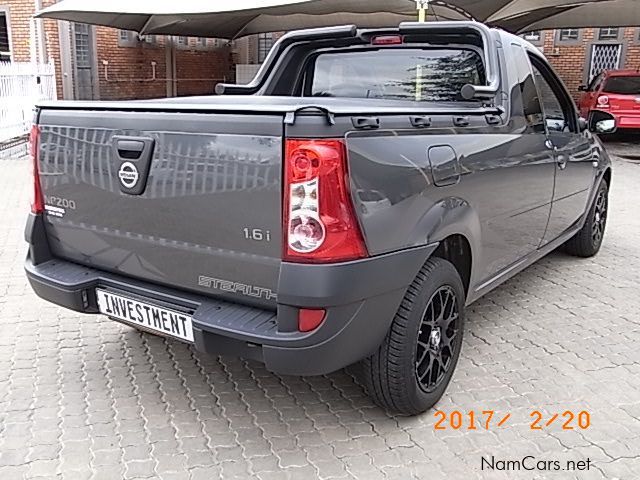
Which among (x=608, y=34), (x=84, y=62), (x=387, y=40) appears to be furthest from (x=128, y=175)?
(x=608, y=34)

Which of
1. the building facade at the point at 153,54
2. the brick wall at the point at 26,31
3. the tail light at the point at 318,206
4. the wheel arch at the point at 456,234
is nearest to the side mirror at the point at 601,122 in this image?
the wheel arch at the point at 456,234

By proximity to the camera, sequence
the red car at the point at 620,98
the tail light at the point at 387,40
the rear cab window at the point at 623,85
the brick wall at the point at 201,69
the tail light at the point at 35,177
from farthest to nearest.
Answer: the brick wall at the point at 201,69 < the rear cab window at the point at 623,85 < the red car at the point at 620,98 < the tail light at the point at 387,40 < the tail light at the point at 35,177

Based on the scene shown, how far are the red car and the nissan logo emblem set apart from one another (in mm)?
12014

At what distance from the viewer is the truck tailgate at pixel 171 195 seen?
2266 mm

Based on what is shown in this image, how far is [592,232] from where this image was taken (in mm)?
5203

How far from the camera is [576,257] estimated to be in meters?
5.35

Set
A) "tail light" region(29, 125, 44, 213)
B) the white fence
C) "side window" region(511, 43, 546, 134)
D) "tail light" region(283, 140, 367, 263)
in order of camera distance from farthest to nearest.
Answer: the white fence
"side window" region(511, 43, 546, 134)
"tail light" region(29, 125, 44, 213)
"tail light" region(283, 140, 367, 263)

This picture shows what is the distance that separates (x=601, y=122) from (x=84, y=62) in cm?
1389

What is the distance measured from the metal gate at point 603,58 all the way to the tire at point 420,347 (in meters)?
16.2

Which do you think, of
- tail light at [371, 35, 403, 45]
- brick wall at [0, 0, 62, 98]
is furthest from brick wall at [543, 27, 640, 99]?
tail light at [371, 35, 403, 45]

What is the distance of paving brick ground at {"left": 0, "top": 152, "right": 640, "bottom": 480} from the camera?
8.21ft

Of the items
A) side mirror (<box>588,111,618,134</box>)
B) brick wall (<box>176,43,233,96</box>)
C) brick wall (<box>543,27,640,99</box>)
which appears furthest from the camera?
brick wall (<box>176,43,233,96</box>)
